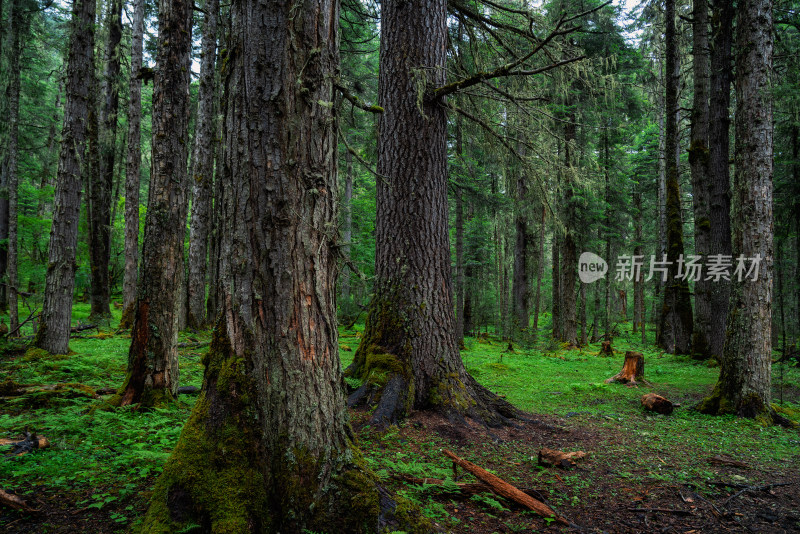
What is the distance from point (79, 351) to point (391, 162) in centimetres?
717

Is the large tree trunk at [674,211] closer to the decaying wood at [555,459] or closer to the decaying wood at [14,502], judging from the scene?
the decaying wood at [555,459]

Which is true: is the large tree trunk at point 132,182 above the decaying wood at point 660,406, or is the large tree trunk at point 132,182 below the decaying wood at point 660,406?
above

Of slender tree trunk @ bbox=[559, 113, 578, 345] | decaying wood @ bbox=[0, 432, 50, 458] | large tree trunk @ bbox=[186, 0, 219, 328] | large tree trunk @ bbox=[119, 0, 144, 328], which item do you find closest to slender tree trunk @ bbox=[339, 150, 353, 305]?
large tree trunk @ bbox=[186, 0, 219, 328]

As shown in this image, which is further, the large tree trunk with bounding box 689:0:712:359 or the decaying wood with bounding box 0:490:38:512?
the large tree trunk with bounding box 689:0:712:359

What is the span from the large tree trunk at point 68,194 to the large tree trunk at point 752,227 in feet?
34.5

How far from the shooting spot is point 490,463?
4.25 m

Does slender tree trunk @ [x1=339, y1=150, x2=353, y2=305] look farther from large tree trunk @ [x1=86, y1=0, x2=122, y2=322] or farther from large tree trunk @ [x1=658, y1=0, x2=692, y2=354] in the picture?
large tree trunk @ [x1=658, y1=0, x2=692, y2=354]

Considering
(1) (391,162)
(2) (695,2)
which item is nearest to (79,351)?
(1) (391,162)

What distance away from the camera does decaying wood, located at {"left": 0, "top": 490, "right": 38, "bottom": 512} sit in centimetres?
267

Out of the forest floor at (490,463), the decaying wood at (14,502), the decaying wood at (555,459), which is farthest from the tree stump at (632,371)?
the decaying wood at (14,502)

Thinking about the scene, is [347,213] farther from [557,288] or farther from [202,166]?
[557,288]

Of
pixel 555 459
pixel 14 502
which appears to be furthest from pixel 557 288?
pixel 14 502

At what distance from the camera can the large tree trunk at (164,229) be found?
482 centimetres

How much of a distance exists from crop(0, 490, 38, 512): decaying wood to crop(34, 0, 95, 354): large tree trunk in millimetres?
5377
